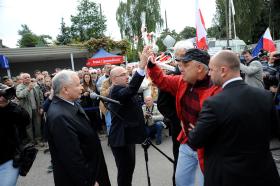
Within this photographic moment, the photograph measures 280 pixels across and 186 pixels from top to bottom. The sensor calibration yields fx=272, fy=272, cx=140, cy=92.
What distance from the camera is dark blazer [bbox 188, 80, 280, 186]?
193 centimetres

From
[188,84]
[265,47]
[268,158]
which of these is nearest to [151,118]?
[188,84]

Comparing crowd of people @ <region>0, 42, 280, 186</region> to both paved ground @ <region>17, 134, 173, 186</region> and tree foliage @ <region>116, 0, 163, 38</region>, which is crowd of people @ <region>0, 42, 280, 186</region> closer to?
paved ground @ <region>17, 134, 173, 186</region>

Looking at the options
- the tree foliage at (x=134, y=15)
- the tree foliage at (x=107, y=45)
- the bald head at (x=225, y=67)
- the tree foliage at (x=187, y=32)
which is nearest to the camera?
the bald head at (x=225, y=67)

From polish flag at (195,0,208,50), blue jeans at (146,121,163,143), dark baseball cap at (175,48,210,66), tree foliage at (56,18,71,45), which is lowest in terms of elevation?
blue jeans at (146,121,163,143)

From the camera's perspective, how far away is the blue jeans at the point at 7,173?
278cm

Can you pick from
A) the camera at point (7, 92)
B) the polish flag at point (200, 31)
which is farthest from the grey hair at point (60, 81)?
the polish flag at point (200, 31)

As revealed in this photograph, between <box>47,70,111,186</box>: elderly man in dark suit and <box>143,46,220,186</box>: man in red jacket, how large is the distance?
0.89 metres

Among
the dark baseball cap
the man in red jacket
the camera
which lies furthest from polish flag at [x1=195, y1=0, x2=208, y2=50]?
the camera

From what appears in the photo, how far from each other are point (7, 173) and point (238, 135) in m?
2.30

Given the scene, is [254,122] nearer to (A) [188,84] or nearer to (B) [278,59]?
(A) [188,84]

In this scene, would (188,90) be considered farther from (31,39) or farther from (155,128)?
(31,39)

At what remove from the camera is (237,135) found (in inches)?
75.8

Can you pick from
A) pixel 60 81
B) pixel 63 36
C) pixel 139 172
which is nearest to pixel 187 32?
pixel 63 36

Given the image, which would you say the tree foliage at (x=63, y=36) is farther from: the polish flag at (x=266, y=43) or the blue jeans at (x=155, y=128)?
the blue jeans at (x=155, y=128)
